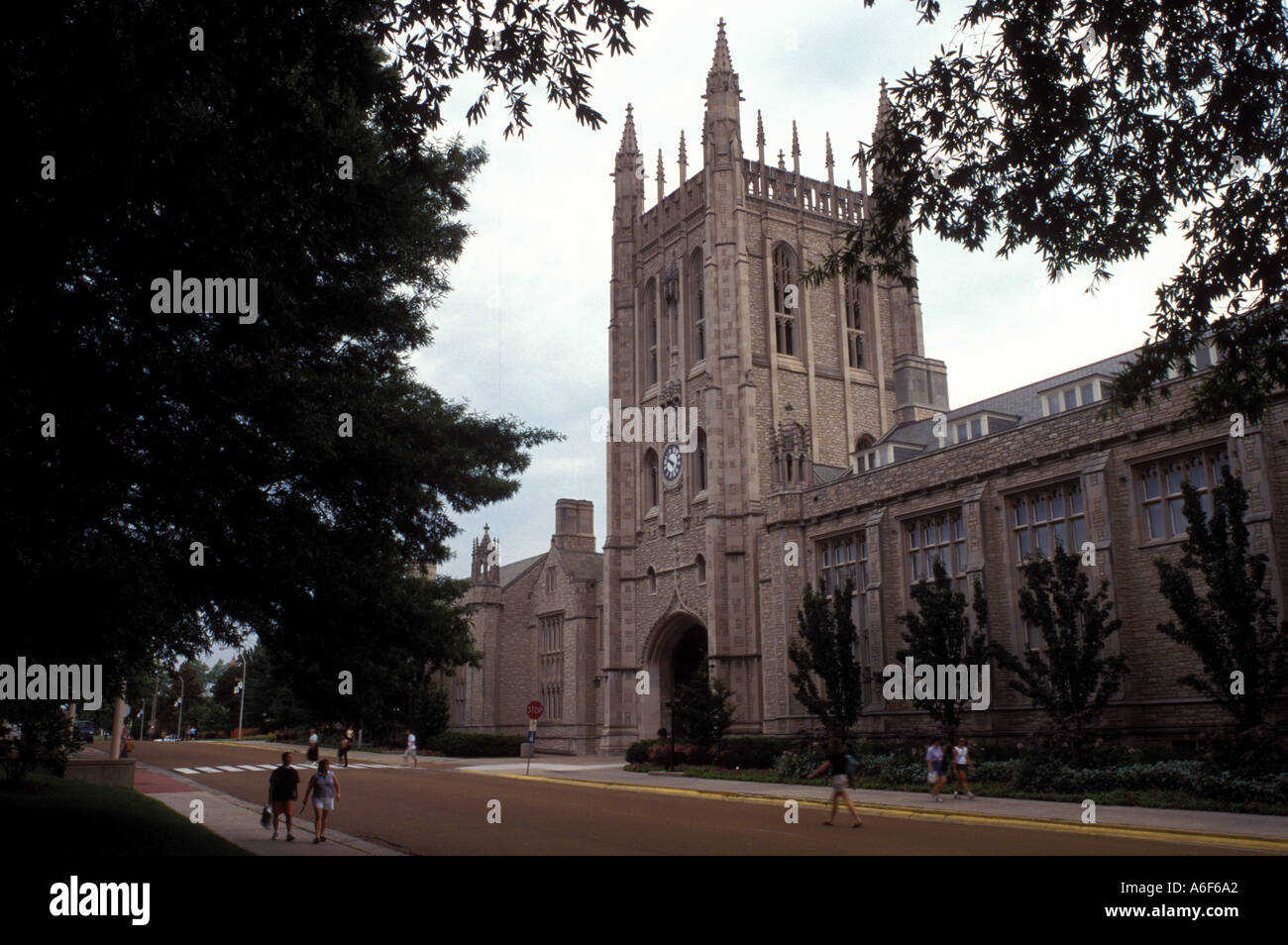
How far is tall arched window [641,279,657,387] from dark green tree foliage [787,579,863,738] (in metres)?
24.4

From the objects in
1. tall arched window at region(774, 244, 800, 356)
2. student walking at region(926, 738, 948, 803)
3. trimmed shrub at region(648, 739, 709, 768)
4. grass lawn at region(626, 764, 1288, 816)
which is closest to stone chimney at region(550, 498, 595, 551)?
tall arched window at region(774, 244, 800, 356)

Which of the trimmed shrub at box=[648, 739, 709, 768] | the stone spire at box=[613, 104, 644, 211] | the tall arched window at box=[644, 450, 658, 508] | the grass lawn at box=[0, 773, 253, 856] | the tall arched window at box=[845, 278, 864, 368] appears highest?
the stone spire at box=[613, 104, 644, 211]

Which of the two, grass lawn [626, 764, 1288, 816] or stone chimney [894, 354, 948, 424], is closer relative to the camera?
grass lawn [626, 764, 1288, 816]

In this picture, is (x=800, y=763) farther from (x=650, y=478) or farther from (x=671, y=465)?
(x=650, y=478)

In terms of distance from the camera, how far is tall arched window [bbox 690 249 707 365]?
48469mm

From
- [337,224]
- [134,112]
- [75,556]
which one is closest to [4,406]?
[75,556]

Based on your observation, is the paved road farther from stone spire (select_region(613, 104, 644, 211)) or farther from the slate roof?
stone spire (select_region(613, 104, 644, 211))

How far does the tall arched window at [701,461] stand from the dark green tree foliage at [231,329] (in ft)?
104

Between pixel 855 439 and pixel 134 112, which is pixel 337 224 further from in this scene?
pixel 855 439

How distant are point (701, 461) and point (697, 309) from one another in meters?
8.25

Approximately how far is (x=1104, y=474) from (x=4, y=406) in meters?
22.8

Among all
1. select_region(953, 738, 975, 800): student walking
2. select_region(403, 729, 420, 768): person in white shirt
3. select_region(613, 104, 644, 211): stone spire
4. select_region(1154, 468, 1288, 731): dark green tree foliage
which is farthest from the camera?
select_region(613, 104, 644, 211): stone spire

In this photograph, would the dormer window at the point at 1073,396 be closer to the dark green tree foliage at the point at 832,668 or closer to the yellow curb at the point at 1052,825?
the dark green tree foliage at the point at 832,668

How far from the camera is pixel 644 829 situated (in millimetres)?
16031
